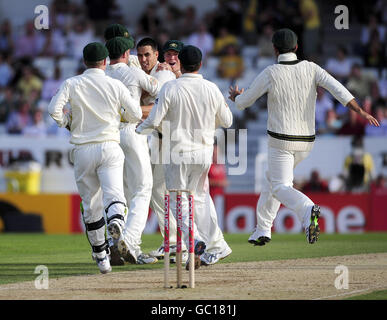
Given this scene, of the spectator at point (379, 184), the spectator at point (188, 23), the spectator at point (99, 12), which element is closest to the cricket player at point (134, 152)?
the spectator at point (379, 184)

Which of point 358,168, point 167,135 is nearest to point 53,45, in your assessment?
point 358,168

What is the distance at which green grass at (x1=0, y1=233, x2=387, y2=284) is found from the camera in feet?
34.3

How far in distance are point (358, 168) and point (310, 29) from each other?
5.54m

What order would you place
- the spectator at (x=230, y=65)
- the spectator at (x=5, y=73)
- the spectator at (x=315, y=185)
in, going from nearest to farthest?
the spectator at (x=315, y=185) < the spectator at (x=230, y=65) < the spectator at (x=5, y=73)

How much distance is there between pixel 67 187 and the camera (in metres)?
20.0

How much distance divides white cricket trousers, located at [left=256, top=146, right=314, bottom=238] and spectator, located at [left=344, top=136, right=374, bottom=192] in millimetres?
7840

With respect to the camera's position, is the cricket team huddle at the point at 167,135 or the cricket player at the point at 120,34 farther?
the cricket player at the point at 120,34

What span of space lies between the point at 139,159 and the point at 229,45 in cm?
1200

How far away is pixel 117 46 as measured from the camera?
10664 millimetres

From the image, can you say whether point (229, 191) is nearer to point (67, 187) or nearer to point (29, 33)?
point (67, 187)

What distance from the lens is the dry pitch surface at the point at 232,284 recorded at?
8070 millimetres

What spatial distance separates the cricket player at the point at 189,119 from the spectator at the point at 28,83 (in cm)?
A: 1305

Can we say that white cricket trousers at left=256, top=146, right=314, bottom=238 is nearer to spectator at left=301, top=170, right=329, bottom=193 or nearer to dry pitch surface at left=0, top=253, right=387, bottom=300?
dry pitch surface at left=0, top=253, right=387, bottom=300

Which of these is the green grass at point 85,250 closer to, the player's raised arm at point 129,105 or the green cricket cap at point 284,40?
the player's raised arm at point 129,105
